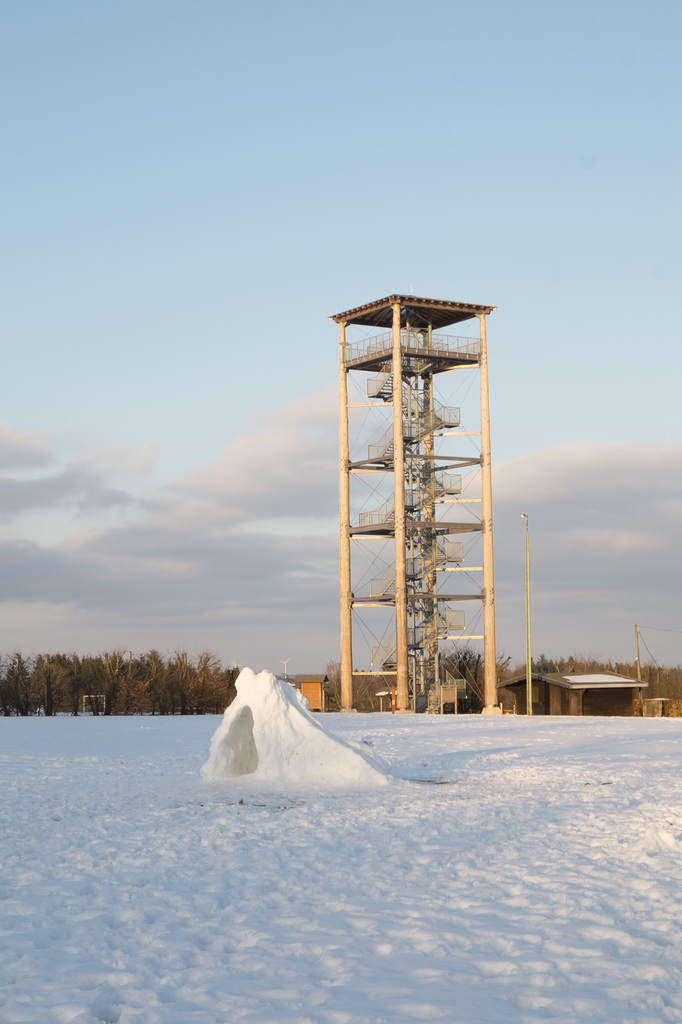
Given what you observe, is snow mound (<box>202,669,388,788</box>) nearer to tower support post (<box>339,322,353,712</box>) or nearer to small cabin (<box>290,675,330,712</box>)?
tower support post (<box>339,322,353,712</box>)

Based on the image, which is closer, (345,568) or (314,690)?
(345,568)

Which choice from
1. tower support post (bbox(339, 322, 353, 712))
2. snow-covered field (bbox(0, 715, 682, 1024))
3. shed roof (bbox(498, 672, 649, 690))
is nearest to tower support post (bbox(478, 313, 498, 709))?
shed roof (bbox(498, 672, 649, 690))

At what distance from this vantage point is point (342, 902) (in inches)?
342

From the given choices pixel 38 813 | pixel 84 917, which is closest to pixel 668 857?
pixel 84 917

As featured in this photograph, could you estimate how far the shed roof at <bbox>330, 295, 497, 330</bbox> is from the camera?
56956 millimetres

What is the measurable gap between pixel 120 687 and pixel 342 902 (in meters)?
52.5

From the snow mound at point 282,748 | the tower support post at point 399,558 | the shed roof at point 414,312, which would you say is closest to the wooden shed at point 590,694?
the tower support post at point 399,558

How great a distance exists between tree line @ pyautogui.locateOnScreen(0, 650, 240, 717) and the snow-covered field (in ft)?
136

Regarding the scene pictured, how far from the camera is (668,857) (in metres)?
10.9

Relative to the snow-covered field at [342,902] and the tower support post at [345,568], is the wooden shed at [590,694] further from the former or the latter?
the snow-covered field at [342,902]

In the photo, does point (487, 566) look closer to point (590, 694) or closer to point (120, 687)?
point (590, 694)

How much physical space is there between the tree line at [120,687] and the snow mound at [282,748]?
41.3 meters

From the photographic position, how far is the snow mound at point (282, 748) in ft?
56.4

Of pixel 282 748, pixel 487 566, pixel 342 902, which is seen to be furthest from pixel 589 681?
pixel 342 902
